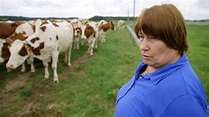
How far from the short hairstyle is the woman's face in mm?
34

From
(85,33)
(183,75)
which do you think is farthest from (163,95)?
(85,33)

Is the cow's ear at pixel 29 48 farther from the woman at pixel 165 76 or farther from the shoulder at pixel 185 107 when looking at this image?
the shoulder at pixel 185 107

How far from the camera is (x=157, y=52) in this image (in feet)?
4.74

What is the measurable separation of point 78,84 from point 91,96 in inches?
45.3

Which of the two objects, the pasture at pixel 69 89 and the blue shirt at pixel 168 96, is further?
the pasture at pixel 69 89

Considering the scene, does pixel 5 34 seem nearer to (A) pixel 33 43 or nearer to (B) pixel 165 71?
(A) pixel 33 43

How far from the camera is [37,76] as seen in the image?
766 cm

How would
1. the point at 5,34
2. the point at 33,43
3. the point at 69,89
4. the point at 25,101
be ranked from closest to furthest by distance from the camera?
the point at 25,101, the point at 69,89, the point at 33,43, the point at 5,34

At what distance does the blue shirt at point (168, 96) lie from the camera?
48.0 inches

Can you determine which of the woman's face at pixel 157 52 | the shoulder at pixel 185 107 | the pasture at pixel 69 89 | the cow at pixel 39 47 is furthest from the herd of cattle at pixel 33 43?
the shoulder at pixel 185 107

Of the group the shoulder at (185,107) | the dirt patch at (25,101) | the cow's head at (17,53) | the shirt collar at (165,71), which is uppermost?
the shirt collar at (165,71)

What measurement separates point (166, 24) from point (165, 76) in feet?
1.03

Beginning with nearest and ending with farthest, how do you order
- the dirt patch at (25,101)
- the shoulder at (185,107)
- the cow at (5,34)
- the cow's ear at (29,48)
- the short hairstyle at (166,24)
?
the shoulder at (185,107)
the short hairstyle at (166,24)
the dirt patch at (25,101)
the cow's ear at (29,48)
the cow at (5,34)

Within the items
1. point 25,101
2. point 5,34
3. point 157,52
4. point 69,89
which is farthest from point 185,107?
point 5,34
